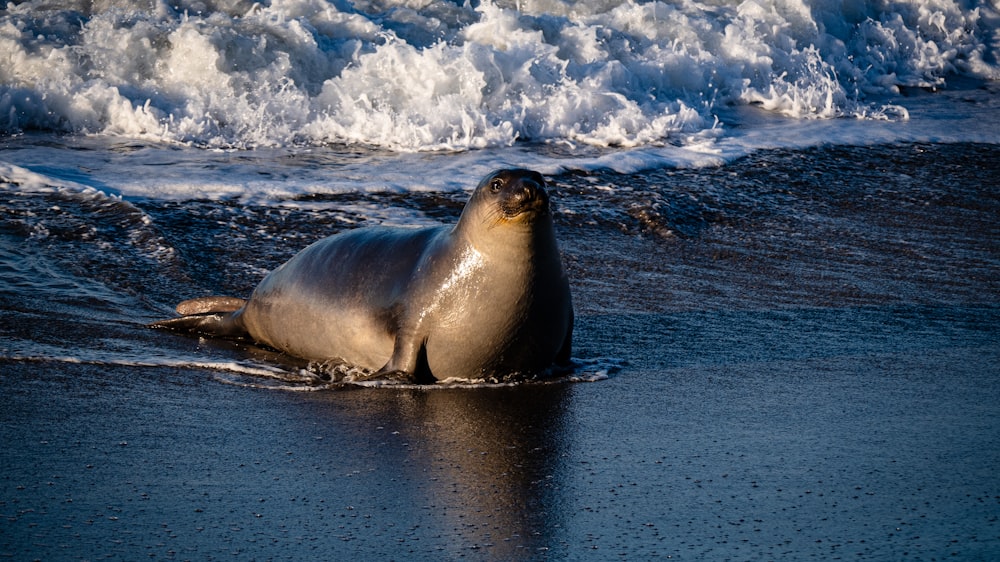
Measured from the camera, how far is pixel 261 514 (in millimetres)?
3844

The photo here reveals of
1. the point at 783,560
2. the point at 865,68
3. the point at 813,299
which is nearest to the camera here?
the point at 783,560

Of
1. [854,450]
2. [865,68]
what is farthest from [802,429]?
[865,68]

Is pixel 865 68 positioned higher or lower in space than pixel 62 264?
higher

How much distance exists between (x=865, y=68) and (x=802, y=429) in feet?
44.4

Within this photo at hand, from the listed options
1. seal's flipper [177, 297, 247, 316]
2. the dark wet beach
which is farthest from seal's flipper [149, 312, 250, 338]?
the dark wet beach

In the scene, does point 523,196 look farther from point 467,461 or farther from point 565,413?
point 467,461

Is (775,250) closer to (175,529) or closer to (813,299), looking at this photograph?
(813,299)

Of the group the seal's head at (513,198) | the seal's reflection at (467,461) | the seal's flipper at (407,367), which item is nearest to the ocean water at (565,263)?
the seal's reflection at (467,461)

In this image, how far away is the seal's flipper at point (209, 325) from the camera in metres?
6.64

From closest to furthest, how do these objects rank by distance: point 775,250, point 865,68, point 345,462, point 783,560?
1. point 783,560
2. point 345,462
3. point 775,250
4. point 865,68

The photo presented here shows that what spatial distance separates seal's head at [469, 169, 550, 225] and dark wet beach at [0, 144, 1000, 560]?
31.0 inches

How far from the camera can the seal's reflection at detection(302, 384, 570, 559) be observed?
3.73 meters

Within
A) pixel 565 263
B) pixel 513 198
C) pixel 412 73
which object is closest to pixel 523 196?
pixel 513 198

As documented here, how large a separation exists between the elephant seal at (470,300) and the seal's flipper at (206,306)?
2.62ft
